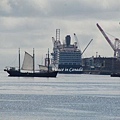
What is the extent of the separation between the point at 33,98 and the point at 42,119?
34.4 meters

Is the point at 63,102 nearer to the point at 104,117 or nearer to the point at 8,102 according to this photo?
the point at 8,102

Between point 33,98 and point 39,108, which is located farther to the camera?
point 33,98

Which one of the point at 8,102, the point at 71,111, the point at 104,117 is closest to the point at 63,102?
the point at 8,102

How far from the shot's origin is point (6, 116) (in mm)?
74250

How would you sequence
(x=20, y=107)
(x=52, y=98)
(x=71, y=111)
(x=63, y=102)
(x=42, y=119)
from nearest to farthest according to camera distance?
(x=42, y=119)
(x=71, y=111)
(x=20, y=107)
(x=63, y=102)
(x=52, y=98)

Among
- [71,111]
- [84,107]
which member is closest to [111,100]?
[84,107]

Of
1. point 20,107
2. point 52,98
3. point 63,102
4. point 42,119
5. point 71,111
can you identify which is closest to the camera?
point 42,119

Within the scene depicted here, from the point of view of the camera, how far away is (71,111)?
8088 cm

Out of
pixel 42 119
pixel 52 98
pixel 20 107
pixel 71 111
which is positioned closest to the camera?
pixel 42 119

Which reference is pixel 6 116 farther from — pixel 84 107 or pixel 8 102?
pixel 8 102

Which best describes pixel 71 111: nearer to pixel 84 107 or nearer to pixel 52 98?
pixel 84 107

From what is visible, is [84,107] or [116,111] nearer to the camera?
[116,111]

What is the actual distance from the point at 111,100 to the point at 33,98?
10991 mm

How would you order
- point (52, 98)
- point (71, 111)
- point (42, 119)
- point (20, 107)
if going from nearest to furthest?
1. point (42, 119)
2. point (71, 111)
3. point (20, 107)
4. point (52, 98)
